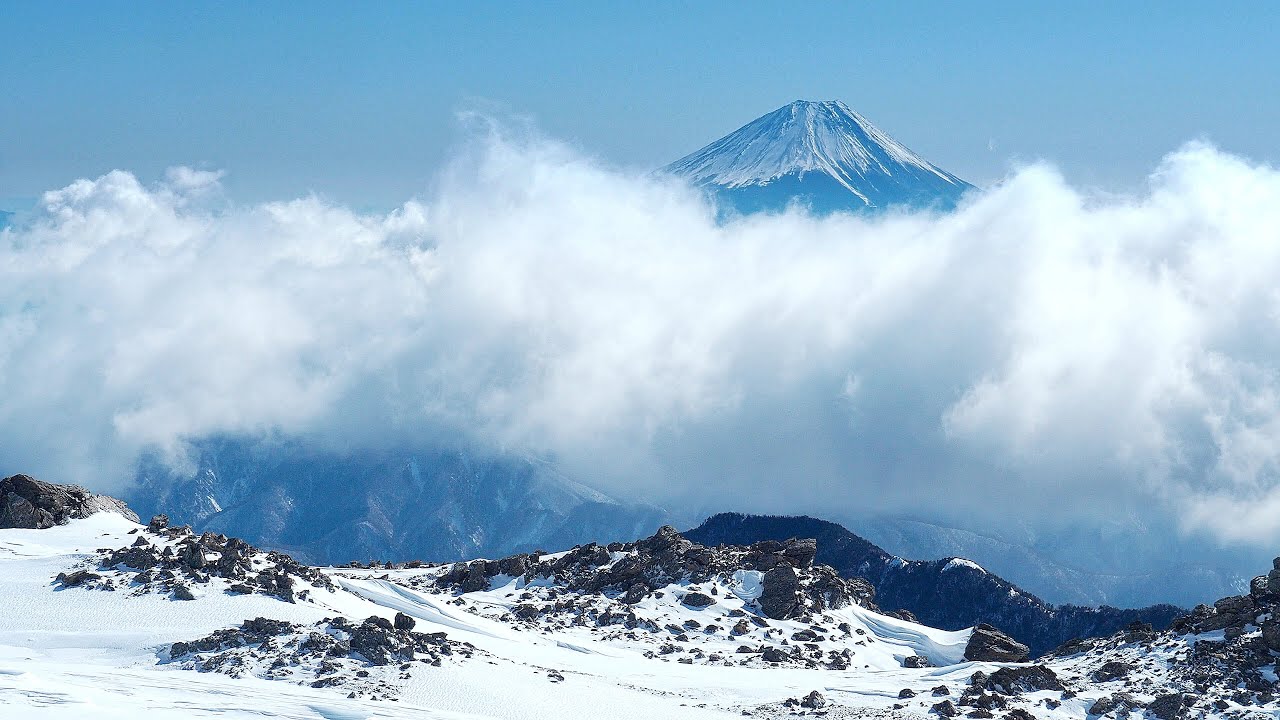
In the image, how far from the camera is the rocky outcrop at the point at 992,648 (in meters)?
113

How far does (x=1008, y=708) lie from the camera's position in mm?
82438

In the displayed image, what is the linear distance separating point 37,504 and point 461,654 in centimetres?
5243

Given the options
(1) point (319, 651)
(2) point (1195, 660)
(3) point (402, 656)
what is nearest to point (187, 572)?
(1) point (319, 651)

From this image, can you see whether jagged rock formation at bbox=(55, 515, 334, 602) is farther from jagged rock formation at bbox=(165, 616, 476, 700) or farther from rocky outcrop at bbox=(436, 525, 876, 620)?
rocky outcrop at bbox=(436, 525, 876, 620)

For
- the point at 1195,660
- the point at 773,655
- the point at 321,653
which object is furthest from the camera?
the point at 773,655

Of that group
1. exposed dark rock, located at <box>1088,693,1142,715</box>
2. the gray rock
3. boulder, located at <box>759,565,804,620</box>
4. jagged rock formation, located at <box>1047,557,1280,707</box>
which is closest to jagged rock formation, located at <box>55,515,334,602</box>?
boulder, located at <box>759,565,804,620</box>

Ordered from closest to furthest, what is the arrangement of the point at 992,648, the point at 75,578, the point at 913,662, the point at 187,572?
1. the point at 75,578
2. the point at 187,572
3. the point at 992,648
4. the point at 913,662

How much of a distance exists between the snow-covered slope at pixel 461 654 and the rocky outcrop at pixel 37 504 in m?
1.68

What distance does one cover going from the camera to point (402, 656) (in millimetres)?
81812

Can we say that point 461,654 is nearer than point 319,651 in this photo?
No

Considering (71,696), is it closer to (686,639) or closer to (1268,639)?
(686,639)

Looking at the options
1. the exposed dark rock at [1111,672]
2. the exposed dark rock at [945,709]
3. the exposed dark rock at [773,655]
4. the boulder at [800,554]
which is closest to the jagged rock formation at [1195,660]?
the exposed dark rock at [1111,672]

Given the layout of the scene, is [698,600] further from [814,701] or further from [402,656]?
[402,656]

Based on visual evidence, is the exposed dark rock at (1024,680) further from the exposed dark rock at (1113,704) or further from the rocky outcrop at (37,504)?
the rocky outcrop at (37,504)
